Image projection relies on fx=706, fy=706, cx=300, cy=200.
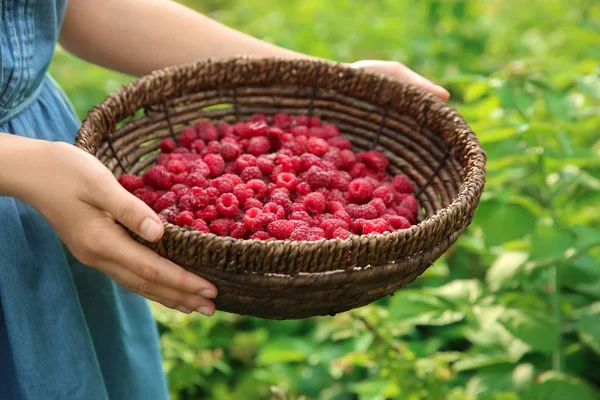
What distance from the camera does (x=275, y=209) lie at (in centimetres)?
104

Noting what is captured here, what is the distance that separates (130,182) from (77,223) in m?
0.23

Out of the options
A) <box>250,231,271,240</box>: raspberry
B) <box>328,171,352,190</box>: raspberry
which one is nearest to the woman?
<box>250,231,271,240</box>: raspberry

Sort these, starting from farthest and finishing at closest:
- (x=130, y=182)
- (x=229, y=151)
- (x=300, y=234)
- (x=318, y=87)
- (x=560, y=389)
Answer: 1. (x=560, y=389)
2. (x=318, y=87)
3. (x=229, y=151)
4. (x=130, y=182)
5. (x=300, y=234)

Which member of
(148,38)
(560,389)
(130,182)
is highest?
(148,38)

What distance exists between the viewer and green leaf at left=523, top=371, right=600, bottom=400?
141 centimetres

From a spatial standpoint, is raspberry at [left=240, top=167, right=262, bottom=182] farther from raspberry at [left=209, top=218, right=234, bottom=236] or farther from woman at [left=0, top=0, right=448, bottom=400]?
woman at [left=0, top=0, right=448, bottom=400]

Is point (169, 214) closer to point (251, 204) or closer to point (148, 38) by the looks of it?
point (251, 204)

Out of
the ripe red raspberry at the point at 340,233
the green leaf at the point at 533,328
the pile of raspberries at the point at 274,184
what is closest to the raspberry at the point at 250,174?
the pile of raspberries at the point at 274,184

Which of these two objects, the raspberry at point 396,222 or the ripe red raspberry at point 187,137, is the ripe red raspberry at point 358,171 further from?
the ripe red raspberry at point 187,137

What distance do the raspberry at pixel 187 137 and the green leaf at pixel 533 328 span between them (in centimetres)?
73

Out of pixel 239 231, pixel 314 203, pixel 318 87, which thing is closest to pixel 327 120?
pixel 318 87

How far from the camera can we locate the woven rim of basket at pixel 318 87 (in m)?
0.82

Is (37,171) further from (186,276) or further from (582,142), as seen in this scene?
(582,142)

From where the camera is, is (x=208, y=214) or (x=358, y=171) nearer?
(x=208, y=214)
